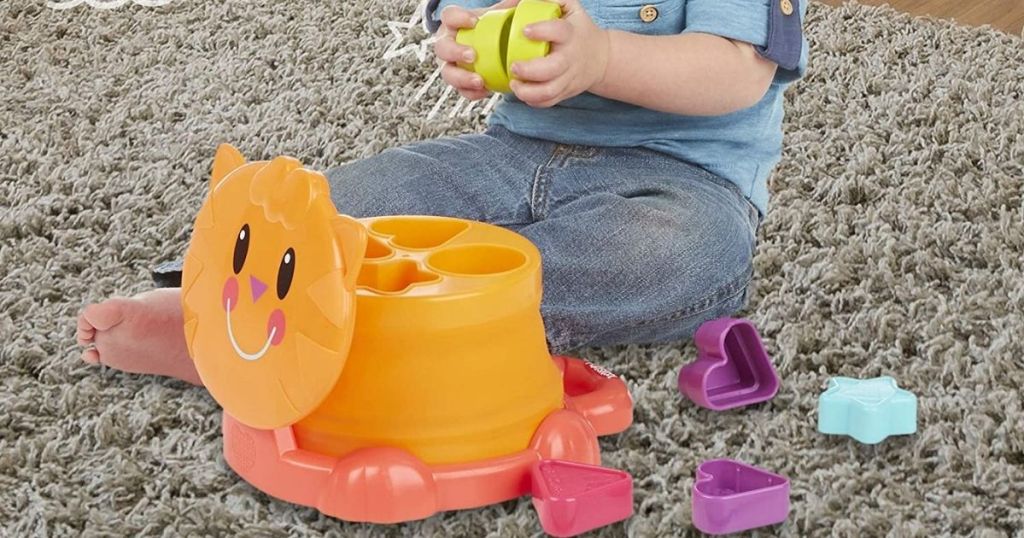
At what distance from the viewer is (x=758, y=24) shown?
1.03 m

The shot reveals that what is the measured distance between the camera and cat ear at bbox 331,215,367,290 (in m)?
0.74

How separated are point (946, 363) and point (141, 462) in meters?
0.55

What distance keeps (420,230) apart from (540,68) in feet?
0.44

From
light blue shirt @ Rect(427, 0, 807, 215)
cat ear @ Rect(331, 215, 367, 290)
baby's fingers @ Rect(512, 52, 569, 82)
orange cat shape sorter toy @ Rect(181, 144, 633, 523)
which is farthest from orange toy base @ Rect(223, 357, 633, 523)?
light blue shirt @ Rect(427, 0, 807, 215)

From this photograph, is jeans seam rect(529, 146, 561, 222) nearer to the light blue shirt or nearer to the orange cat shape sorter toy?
the light blue shirt

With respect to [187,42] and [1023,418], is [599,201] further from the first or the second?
[187,42]

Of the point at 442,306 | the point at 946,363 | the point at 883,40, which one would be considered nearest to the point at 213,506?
the point at 442,306

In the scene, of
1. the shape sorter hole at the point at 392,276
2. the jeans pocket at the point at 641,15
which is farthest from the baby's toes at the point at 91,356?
the jeans pocket at the point at 641,15

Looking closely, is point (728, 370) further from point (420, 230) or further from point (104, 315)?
point (104, 315)

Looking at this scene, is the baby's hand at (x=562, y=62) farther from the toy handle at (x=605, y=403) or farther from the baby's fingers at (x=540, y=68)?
the toy handle at (x=605, y=403)

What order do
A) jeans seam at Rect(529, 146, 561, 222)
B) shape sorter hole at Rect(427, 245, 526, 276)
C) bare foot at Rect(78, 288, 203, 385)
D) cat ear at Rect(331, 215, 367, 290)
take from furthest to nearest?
jeans seam at Rect(529, 146, 561, 222) < bare foot at Rect(78, 288, 203, 385) < shape sorter hole at Rect(427, 245, 526, 276) < cat ear at Rect(331, 215, 367, 290)

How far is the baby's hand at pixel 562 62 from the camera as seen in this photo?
34.0 inches

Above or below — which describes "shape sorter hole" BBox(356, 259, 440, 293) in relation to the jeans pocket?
below

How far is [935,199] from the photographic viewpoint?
124 cm
